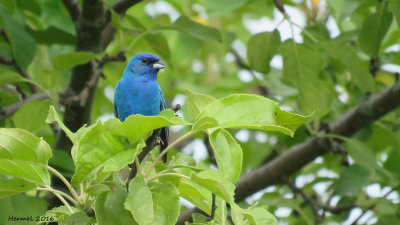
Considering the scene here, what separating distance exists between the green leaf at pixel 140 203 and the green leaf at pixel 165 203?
0.23 ft

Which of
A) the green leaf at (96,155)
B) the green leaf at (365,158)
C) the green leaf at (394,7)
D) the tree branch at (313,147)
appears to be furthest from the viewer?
the tree branch at (313,147)

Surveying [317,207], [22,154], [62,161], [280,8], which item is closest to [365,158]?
[317,207]

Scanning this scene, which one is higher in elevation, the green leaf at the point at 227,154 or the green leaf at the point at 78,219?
the green leaf at the point at 227,154

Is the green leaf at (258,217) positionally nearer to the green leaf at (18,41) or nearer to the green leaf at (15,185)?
the green leaf at (15,185)

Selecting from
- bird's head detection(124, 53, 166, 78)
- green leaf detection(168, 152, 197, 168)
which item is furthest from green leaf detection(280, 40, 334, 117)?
green leaf detection(168, 152, 197, 168)

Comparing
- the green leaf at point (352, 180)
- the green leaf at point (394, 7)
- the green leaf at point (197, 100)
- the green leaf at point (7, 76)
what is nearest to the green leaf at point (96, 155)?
the green leaf at point (197, 100)

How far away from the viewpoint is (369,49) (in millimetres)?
4801

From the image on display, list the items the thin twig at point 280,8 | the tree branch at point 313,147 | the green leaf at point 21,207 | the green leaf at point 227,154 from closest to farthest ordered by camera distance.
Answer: the green leaf at point 227,154 → the green leaf at point 21,207 → the thin twig at point 280,8 → the tree branch at point 313,147

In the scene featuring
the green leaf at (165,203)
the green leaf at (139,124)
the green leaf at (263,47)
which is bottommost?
the green leaf at (263,47)

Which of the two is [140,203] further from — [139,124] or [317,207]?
[317,207]

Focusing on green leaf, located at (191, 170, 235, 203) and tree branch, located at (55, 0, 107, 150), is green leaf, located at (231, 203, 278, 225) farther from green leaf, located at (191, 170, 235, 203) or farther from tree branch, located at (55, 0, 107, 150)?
tree branch, located at (55, 0, 107, 150)

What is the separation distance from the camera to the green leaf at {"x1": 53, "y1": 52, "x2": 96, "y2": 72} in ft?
14.6

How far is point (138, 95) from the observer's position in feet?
18.1

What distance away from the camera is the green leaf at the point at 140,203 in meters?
2.56
